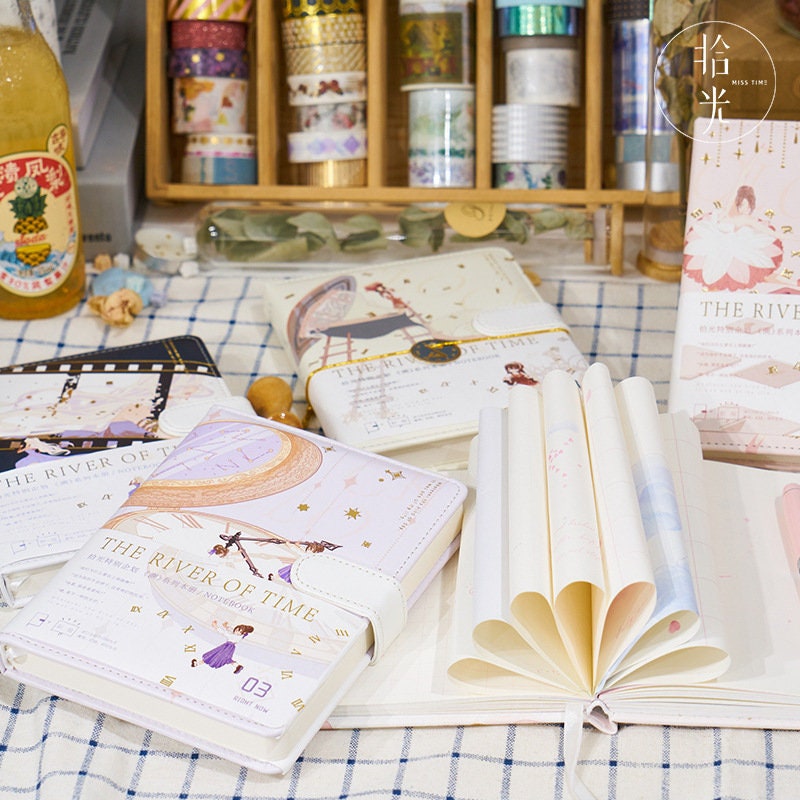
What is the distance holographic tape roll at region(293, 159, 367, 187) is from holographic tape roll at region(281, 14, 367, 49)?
4.9 inches

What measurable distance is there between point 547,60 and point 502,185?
0.13 meters

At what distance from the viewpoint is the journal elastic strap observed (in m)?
0.58

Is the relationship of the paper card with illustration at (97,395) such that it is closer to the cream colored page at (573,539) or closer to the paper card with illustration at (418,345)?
the paper card with illustration at (418,345)

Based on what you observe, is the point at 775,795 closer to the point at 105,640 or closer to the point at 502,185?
the point at 105,640

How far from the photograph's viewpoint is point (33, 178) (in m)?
0.93

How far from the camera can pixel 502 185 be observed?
1.11m

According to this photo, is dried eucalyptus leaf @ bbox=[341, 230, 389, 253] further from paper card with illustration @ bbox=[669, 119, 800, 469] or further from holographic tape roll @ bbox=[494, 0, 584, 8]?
paper card with illustration @ bbox=[669, 119, 800, 469]

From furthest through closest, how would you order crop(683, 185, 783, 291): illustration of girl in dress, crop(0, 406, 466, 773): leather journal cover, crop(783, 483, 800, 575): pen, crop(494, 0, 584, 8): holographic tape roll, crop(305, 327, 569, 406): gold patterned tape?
crop(494, 0, 584, 8): holographic tape roll → crop(305, 327, 569, 406): gold patterned tape → crop(683, 185, 783, 291): illustration of girl in dress → crop(783, 483, 800, 575): pen → crop(0, 406, 466, 773): leather journal cover

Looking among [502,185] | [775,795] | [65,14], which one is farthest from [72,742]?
[65,14]

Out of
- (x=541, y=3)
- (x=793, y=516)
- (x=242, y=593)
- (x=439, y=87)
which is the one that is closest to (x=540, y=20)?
(x=541, y=3)

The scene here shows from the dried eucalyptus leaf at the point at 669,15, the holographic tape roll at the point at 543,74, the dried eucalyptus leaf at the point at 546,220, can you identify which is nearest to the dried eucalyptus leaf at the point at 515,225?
the dried eucalyptus leaf at the point at 546,220

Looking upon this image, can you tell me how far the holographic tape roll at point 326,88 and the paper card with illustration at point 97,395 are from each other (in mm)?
336

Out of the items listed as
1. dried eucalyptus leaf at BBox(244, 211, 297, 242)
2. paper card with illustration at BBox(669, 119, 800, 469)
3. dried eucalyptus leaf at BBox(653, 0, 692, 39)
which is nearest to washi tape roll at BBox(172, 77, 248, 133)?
dried eucalyptus leaf at BBox(244, 211, 297, 242)

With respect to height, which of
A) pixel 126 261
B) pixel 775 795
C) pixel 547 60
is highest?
pixel 547 60
